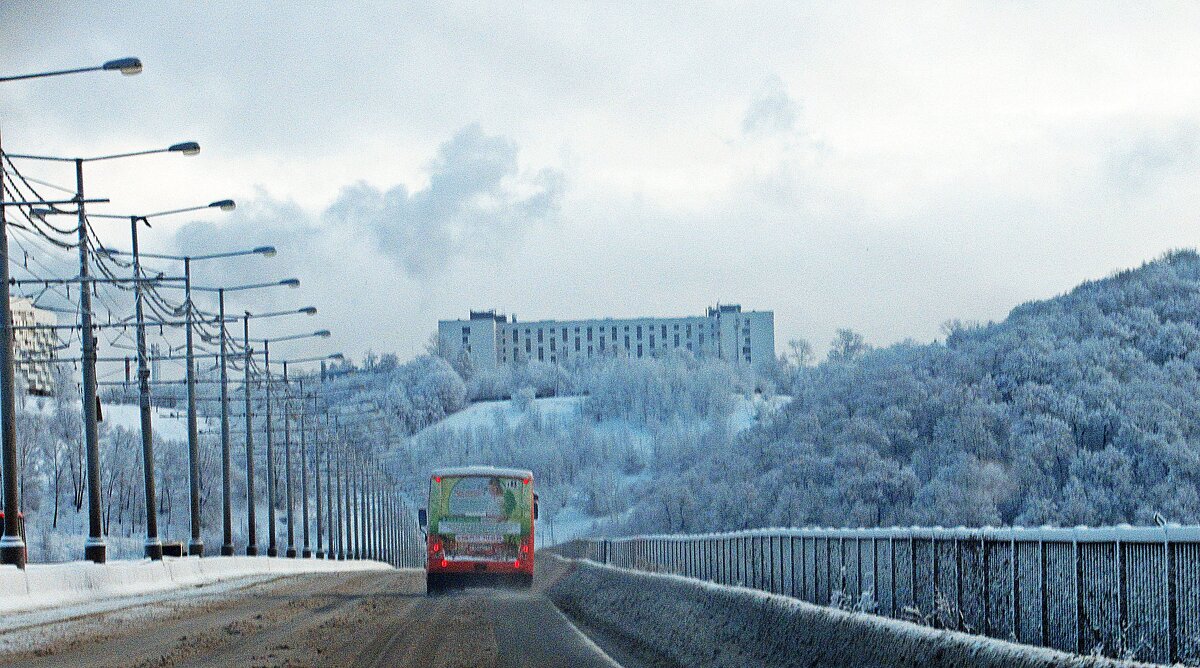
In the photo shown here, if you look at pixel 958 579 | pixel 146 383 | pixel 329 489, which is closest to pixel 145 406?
pixel 146 383

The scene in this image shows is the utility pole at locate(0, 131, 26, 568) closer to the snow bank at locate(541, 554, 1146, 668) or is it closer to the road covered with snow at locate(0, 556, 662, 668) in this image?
the road covered with snow at locate(0, 556, 662, 668)

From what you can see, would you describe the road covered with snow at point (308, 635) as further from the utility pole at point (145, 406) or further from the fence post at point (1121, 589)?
the utility pole at point (145, 406)

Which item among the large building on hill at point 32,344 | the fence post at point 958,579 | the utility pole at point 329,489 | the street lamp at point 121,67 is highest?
the street lamp at point 121,67

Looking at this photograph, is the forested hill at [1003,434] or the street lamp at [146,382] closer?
the street lamp at [146,382]

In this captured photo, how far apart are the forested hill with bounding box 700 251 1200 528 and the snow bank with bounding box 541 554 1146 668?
104 m

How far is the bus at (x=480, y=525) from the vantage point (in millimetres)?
45031

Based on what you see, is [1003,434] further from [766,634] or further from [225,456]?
[766,634]

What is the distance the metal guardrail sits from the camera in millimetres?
9570

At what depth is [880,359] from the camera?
19900cm

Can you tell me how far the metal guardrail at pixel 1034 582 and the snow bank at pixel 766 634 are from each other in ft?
2.39

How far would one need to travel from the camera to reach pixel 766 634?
16078mm

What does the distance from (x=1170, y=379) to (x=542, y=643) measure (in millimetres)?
159706

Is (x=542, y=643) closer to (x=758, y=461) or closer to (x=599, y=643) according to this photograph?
(x=599, y=643)

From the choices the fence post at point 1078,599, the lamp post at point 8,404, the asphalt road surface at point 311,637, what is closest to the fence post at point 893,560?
the fence post at point 1078,599
